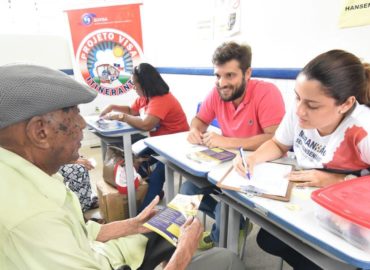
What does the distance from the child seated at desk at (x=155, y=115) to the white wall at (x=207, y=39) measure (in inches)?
29.6

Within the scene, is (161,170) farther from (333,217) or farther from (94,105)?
(94,105)

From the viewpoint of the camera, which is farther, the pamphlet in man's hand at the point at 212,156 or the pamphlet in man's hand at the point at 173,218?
the pamphlet in man's hand at the point at 212,156

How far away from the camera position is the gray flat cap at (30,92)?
22.0 inches

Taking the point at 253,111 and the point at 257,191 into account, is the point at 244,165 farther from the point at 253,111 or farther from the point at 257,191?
the point at 253,111

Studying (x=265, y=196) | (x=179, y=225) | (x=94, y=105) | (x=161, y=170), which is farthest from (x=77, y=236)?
(x=94, y=105)

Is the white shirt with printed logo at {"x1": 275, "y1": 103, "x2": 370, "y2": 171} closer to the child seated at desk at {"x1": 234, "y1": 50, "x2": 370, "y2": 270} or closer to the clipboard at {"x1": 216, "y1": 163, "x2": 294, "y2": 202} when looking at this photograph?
the child seated at desk at {"x1": 234, "y1": 50, "x2": 370, "y2": 270}

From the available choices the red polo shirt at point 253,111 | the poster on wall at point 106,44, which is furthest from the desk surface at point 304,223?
the poster on wall at point 106,44

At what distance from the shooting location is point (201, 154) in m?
1.41

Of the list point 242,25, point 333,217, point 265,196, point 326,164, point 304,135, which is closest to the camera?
point 333,217

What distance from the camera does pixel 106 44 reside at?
346 centimetres

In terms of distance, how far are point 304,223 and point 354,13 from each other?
1387mm

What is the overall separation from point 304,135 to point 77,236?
1008mm

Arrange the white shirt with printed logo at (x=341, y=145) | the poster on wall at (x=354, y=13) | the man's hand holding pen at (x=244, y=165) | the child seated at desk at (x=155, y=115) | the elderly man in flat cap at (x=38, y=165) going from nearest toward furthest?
the elderly man in flat cap at (x=38, y=165), the white shirt with printed logo at (x=341, y=145), the man's hand holding pen at (x=244, y=165), the poster on wall at (x=354, y=13), the child seated at desk at (x=155, y=115)

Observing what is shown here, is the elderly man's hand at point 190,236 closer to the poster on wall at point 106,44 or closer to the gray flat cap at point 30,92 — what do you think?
the gray flat cap at point 30,92
